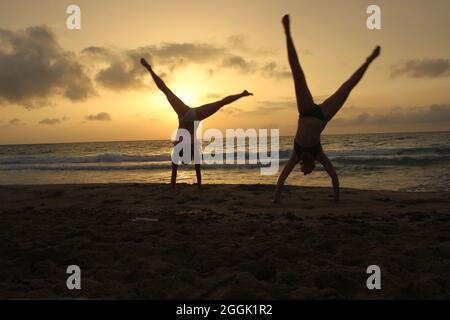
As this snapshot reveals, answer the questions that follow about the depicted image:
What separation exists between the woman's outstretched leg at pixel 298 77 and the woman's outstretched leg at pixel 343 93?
1.10 ft

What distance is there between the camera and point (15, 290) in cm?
314

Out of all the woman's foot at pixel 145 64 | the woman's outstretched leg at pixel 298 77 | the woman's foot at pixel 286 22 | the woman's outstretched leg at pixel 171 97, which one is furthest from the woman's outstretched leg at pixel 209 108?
the woman's foot at pixel 286 22

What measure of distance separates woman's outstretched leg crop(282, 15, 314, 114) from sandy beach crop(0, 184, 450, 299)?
1973 millimetres

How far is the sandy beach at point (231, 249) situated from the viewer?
311 centimetres

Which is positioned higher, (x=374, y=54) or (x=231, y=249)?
(x=374, y=54)

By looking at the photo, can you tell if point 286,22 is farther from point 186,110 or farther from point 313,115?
point 186,110

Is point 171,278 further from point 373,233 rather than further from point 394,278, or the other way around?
point 373,233

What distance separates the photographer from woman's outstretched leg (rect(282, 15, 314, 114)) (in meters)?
6.60

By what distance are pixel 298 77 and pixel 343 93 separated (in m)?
1.02

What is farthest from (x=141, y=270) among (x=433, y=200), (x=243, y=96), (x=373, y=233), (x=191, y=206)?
(x=433, y=200)

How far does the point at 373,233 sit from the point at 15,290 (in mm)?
4008

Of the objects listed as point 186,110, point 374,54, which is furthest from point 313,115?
point 186,110

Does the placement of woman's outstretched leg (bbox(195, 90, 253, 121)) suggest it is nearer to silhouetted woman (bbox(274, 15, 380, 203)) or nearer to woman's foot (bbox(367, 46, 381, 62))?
silhouetted woman (bbox(274, 15, 380, 203))

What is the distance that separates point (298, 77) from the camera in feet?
22.1
